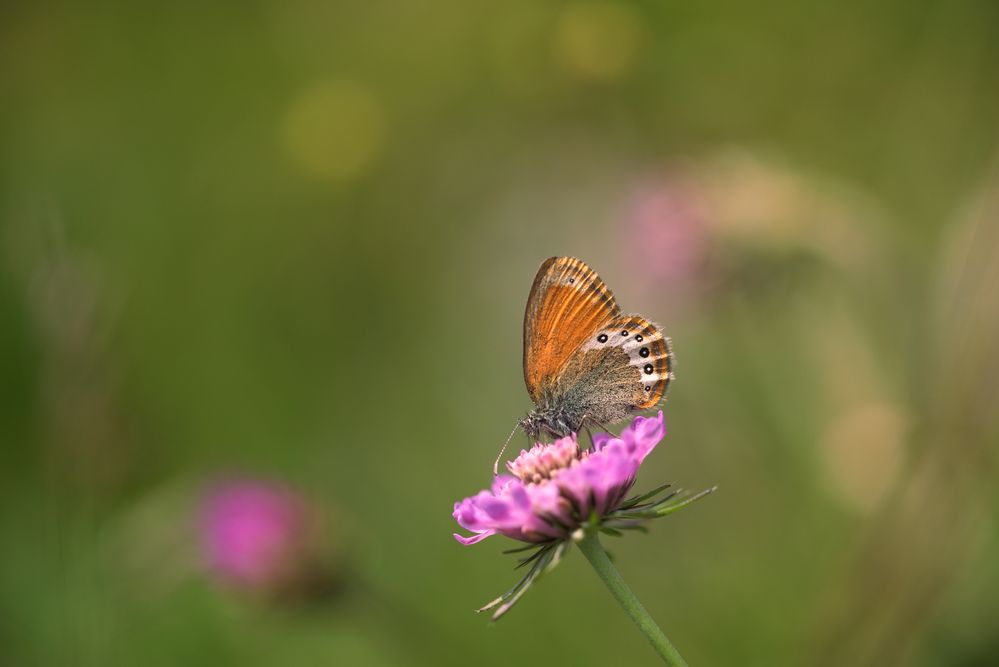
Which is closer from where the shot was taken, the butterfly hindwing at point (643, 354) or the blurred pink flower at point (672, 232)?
the butterfly hindwing at point (643, 354)

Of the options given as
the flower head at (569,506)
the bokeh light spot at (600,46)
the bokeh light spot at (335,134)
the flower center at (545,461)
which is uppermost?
the bokeh light spot at (335,134)

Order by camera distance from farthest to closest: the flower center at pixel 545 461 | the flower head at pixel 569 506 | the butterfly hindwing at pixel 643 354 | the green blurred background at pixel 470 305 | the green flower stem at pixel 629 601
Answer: the green blurred background at pixel 470 305 → the butterfly hindwing at pixel 643 354 → the flower center at pixel 545 461 → the flower head at pixel 569 506 → the green flower stem at pixel 629 601

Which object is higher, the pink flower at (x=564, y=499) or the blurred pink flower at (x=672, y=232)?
the blurred pink flower at (x=672, y=232)

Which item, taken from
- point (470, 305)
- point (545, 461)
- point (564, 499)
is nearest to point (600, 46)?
point (470, 305)

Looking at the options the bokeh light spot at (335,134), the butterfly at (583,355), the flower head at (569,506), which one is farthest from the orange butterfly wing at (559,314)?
the bokeh light spot at (335,134)

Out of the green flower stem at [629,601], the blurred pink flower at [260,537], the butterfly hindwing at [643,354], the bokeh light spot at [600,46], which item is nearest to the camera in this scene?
the green flower stem at [629,601]

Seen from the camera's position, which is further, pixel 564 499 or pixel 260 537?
pixel 260 537

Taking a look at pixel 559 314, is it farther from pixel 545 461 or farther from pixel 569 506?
pixel 569 506

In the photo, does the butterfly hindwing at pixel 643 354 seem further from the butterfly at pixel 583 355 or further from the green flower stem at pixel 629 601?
the green flower stem at pixel 629 601
